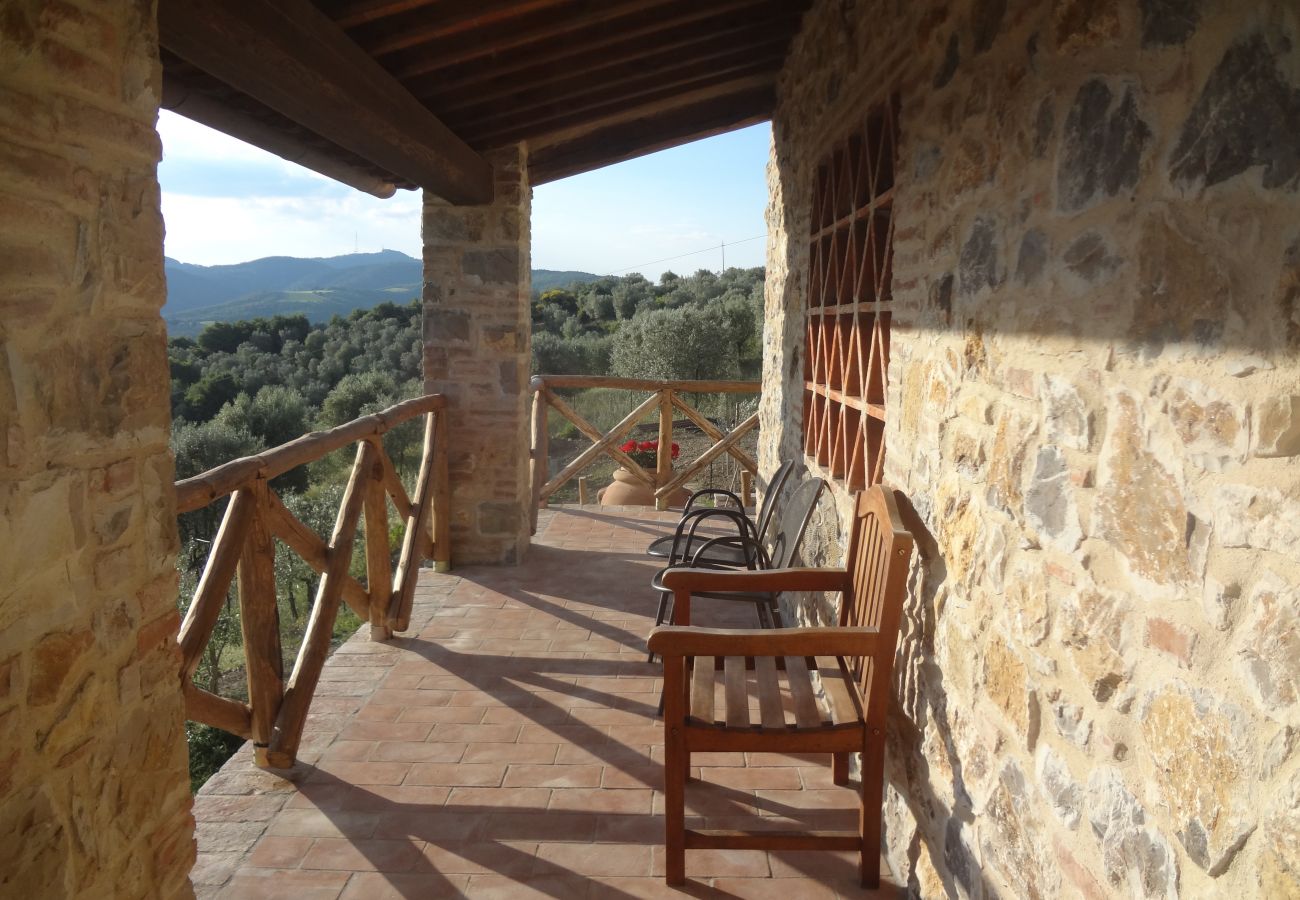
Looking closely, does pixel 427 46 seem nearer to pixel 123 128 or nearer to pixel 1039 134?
pixel 123 128

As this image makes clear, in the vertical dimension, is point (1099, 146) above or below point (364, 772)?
above

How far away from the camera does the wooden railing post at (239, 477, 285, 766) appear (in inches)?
107

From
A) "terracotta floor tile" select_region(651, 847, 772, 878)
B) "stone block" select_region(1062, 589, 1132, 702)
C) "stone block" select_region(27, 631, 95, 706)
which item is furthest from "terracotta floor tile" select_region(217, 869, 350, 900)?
"stone block" select_region(1062, 589, 1132, 702)

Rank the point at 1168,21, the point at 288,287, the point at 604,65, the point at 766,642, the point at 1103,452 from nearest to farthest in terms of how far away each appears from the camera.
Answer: the point at 1168,21 → the point at 1103,452 → the point at 766,642 → the point at 604,65 → the point at 288,287

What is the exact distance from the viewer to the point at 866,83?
2832mm

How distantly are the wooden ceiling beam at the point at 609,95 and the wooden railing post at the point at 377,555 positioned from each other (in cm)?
167

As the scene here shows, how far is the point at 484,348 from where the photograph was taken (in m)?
4.82

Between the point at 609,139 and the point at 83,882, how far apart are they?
14.7 feet

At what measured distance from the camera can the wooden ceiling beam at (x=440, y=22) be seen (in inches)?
108

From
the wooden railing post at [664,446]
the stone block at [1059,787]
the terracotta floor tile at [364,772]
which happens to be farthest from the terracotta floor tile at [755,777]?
the wooden railing post at [664,446]

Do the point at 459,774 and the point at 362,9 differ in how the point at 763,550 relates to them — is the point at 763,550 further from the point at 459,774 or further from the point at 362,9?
the point at 362,9

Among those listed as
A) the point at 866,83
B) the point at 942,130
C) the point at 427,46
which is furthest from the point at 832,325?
the point at 427,46

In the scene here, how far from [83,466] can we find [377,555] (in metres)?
2.49

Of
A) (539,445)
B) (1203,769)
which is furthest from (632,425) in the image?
(1203,769)
